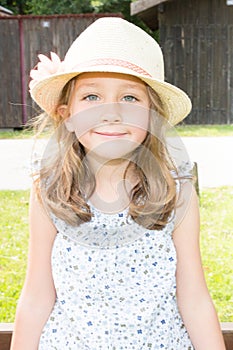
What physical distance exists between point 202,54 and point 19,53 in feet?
10.1

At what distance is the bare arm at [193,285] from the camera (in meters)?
1.64

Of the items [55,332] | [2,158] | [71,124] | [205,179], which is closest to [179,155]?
[71,124]

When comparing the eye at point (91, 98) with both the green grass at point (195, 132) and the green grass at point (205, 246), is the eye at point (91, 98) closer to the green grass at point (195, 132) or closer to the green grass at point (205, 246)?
the green grass at point (205, 246)

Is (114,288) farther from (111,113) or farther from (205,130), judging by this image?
(205,130)

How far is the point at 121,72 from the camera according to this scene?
150cm

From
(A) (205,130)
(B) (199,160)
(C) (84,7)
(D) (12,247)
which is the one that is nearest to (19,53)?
(A) (205,130)

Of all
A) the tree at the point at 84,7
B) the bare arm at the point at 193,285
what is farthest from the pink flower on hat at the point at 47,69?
the tree at the point at 84,7

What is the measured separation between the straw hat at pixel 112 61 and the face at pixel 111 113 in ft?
0.11

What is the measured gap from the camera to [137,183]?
5.59 feet

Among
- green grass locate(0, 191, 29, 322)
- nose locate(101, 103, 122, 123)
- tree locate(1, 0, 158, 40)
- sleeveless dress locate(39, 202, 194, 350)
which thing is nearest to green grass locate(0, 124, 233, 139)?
green grass locate(0, 191, 29, 322)

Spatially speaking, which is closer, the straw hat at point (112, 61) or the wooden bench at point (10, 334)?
the straw hat at point (112, 61)

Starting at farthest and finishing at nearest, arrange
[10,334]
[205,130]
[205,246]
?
[205,130] → [205,246] → [10,334]

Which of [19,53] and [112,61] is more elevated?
[19,53]

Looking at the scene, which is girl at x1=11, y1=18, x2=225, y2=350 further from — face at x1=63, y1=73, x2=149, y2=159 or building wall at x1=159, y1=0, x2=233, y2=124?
building wall at x1=159, y1=0, x2=233, y2=124
